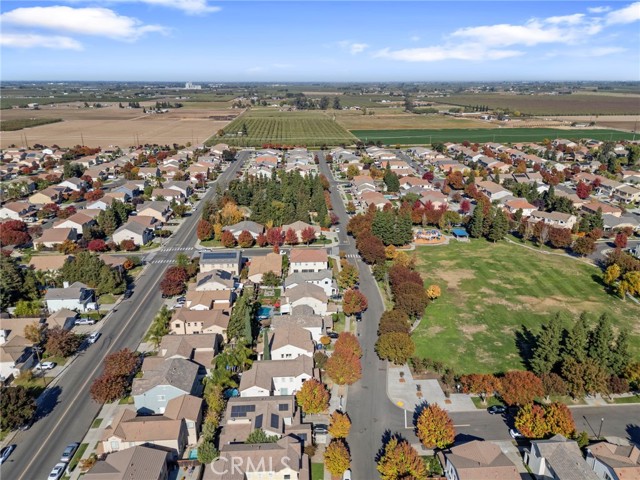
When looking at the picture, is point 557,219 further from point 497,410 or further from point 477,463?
point 477,463

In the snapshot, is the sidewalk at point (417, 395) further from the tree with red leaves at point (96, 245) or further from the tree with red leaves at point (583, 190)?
the tree with red leaves at point (583, 190)

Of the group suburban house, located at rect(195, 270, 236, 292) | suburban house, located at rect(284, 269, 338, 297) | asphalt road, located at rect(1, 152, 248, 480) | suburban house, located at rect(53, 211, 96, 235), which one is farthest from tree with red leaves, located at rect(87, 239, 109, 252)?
suburban house, located at rect(284, 269, 338, 297)

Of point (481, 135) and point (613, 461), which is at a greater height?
point (481, 135)

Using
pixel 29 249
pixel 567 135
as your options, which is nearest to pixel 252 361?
pixel 29 249

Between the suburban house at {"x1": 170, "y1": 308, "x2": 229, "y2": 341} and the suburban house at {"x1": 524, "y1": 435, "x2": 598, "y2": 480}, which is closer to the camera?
the suburban house at {"x1": 524, "y1": 435, "x2": 598, "y2": 480}

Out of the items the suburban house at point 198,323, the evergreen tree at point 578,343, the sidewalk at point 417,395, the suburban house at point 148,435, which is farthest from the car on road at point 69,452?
the evergreen tree at point 578,343

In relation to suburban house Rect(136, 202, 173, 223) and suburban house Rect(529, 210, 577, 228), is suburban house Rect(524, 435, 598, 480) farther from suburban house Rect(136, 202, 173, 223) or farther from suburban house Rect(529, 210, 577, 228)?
suburban house Rect(136, 202, 173, 223)

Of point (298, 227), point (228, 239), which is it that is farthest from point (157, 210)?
point (298, 227)
